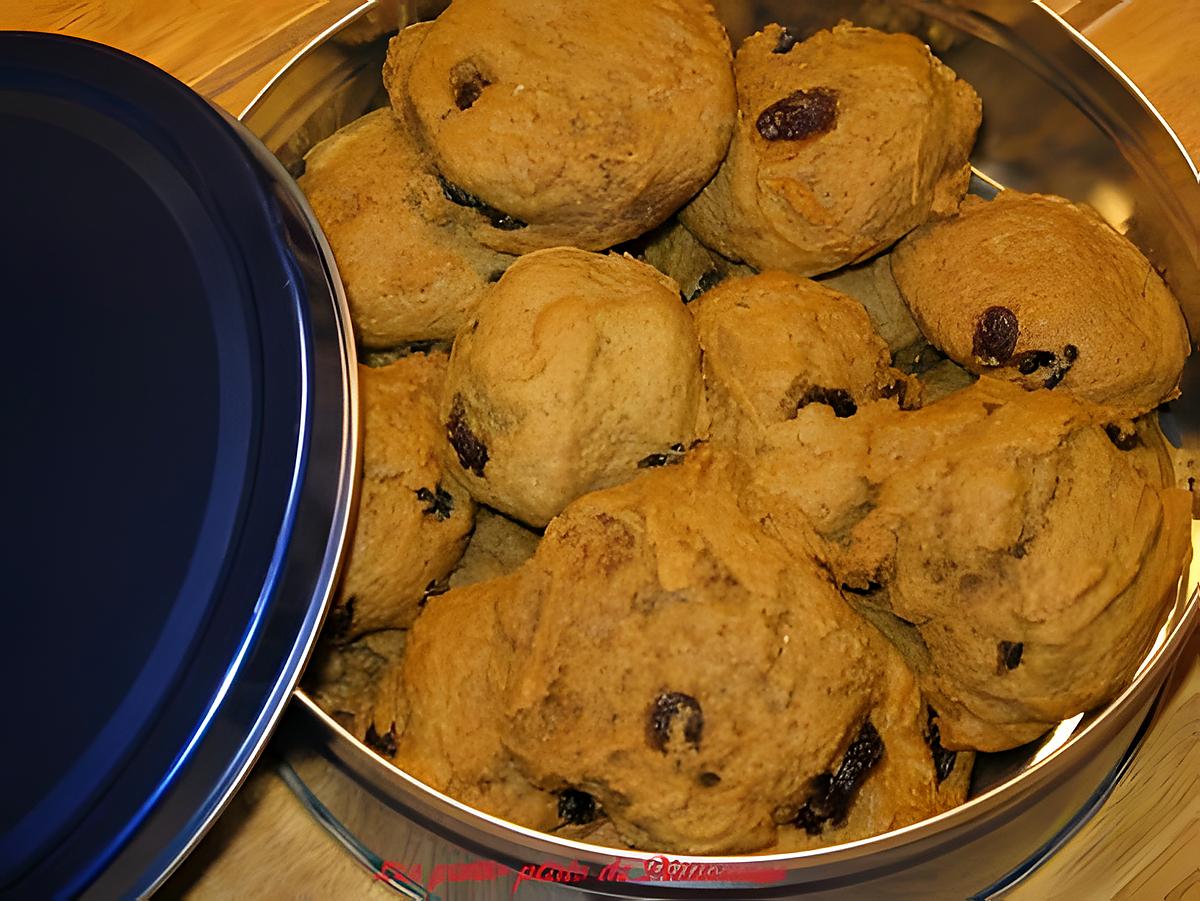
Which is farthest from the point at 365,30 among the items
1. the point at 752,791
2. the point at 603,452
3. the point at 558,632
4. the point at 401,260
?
the point at 752,791

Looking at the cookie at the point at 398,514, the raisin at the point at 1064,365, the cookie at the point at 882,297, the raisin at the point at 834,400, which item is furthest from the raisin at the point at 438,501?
the raisin at the point at 1064,365

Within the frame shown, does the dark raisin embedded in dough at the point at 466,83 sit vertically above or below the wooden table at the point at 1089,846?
above

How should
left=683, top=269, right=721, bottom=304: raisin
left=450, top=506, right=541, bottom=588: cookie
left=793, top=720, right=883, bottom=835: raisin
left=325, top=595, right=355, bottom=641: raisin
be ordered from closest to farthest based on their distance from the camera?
left=793, top=720, right=883, bottom=835: raisin → left=325, top=595, right=355, bottom=641: raisin → left=450, top=506, right=541, bottom=588: cookie → left=683, top=269, right=721, bottom=304: raisin

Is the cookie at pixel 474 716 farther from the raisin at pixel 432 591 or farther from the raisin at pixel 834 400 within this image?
the raisin at pixel 834 400

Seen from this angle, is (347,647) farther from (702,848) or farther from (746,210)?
(746,210)

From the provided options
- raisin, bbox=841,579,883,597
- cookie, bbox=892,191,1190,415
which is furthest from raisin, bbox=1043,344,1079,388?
raisin, bbox=841,579,883,597

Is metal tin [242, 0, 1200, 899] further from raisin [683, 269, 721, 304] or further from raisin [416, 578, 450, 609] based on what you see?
raisin [683, 269, 721, 304]
